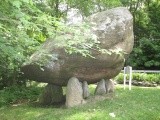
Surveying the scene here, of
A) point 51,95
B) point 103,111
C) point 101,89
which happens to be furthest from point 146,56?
point 103,111

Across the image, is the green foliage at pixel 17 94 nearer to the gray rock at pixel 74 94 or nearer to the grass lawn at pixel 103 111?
the grass lawn at pixel 103 111

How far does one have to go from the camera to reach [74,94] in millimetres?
7441

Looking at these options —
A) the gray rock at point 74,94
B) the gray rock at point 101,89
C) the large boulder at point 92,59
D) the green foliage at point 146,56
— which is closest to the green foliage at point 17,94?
the large boulder at point 92,59

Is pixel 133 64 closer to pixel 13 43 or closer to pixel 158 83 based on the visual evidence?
pixel 158 83

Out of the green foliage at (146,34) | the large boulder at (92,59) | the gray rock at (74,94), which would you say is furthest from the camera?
the green foliage at (146,34)

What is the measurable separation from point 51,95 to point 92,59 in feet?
7.83

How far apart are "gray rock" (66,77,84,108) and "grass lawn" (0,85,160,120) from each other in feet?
0.96

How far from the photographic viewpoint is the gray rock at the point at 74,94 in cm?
740

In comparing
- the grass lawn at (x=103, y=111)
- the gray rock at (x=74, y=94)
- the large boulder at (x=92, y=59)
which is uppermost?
the large boulder at (x=92, y=59)

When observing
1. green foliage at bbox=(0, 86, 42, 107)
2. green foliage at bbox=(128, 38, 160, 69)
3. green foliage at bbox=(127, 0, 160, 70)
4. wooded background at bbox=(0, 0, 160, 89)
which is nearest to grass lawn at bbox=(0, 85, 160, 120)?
green foliage at bbox=(0, 86, 42, 107)

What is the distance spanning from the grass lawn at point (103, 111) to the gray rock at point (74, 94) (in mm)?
293

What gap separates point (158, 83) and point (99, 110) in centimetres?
730

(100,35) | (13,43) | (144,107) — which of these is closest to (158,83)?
(144,107)

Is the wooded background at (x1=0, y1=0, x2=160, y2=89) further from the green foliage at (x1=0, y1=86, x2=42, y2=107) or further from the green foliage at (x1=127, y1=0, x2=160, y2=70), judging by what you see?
the green foliage at (x1=0, y1=86, x2=42, y2=107)
